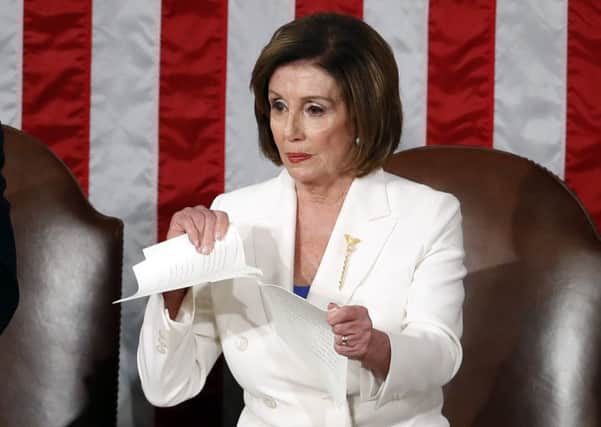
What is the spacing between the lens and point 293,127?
199cm

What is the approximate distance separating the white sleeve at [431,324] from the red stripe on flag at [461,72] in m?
0.72

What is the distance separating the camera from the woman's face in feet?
Answer: 6.59

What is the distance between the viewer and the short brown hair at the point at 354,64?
2018 mm

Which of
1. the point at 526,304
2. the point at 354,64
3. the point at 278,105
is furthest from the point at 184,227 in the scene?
the point at 526,304

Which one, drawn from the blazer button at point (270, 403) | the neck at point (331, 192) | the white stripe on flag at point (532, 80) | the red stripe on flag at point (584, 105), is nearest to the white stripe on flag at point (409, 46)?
the white stripe on flag at point (532, 80)

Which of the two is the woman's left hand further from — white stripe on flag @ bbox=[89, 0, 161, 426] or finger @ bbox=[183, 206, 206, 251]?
white stripe on flag @ bbox=[89, 0, 161, 426]

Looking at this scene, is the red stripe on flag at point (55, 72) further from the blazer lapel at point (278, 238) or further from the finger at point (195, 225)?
→ the finger at point (195, 225)

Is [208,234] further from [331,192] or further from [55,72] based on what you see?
[55,72]

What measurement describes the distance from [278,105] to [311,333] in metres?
0.50

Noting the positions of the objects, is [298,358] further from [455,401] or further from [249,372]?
[455,401]

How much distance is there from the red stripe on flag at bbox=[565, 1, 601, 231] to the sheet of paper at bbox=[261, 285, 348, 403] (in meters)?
1.19

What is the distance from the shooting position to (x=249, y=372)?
202 centimetres

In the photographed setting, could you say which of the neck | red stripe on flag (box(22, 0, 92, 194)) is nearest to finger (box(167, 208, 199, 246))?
the neck

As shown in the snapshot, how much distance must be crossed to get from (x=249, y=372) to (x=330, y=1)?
1.16 m
